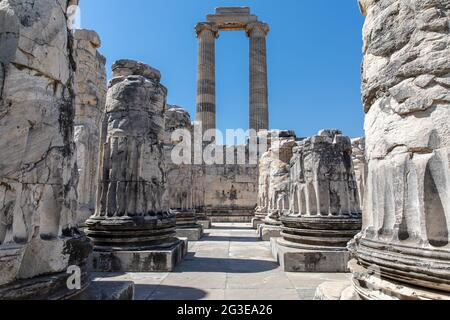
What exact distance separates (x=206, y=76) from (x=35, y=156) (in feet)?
81.5

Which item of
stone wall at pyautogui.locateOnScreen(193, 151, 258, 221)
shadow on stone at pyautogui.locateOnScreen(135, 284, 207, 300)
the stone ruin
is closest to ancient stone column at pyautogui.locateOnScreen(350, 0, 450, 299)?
the stone ruin

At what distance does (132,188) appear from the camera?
4.86 m

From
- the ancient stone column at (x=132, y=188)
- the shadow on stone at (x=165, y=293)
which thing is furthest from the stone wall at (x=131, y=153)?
the shadow on stone at (x=165, y=293)

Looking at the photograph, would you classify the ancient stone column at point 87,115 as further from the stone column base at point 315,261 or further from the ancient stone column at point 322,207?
the stone column base at point 315,261

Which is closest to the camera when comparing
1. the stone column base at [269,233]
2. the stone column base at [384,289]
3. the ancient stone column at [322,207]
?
the stone column base at [384,289]

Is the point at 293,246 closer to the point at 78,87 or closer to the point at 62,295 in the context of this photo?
the point at 62,295

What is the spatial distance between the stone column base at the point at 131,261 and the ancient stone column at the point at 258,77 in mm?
20746

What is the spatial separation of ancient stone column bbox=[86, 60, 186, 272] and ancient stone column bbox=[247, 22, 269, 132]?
19724 millimetres

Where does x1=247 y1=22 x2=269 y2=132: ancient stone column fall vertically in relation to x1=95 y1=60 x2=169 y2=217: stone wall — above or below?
above

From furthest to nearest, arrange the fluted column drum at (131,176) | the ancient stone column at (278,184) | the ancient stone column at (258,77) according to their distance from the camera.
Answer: the ancient stone column at (258,77), the ancient stone column at (278,184), the fluted column drum at (131,176)

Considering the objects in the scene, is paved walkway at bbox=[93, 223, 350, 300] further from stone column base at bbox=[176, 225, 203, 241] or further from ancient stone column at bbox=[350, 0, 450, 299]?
stone column base at bbox=[176, 225, 203, 241]

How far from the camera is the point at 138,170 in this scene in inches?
194

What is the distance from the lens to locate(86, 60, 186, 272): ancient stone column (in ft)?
14.5

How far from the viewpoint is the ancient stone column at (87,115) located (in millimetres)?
8328
